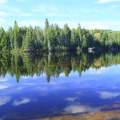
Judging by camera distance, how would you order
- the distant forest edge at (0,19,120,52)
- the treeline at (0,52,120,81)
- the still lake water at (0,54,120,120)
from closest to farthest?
the still lake water at (0,54,120,120), the treeline at (0,52,120,81), the distant forest edge at (0,19,120,52)

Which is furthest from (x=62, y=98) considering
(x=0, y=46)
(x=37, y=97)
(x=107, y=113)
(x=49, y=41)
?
(x=49, y=41)

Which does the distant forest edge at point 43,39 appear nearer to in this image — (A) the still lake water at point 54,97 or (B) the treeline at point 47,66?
(B) the treeline at point 47,66

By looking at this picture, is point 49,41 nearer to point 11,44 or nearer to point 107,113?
point 11,44

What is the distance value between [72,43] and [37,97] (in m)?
156

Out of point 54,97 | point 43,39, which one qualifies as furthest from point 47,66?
point 43,39

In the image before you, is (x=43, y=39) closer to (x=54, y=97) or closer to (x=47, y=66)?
(x=47, y=66)

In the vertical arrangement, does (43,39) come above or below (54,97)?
below

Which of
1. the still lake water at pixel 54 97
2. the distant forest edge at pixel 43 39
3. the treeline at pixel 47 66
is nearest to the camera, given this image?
the still lake water at pixel 54 97

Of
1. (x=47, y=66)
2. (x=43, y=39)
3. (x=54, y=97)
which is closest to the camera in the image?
(x=54, y=97)

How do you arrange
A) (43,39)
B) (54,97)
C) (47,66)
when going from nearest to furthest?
(54,97), (47,66), (43,39)

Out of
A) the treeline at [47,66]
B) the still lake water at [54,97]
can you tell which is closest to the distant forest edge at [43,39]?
the treeline at [47,66]

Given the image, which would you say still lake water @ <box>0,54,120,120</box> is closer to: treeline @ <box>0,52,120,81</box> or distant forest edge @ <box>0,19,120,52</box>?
treeline @ <box>0,52,120,81</box>

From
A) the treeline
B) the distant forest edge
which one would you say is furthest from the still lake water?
the distant forest edge

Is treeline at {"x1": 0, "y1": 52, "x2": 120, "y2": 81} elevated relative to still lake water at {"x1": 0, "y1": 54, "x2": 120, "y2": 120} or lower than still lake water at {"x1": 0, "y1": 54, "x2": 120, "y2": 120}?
lower
